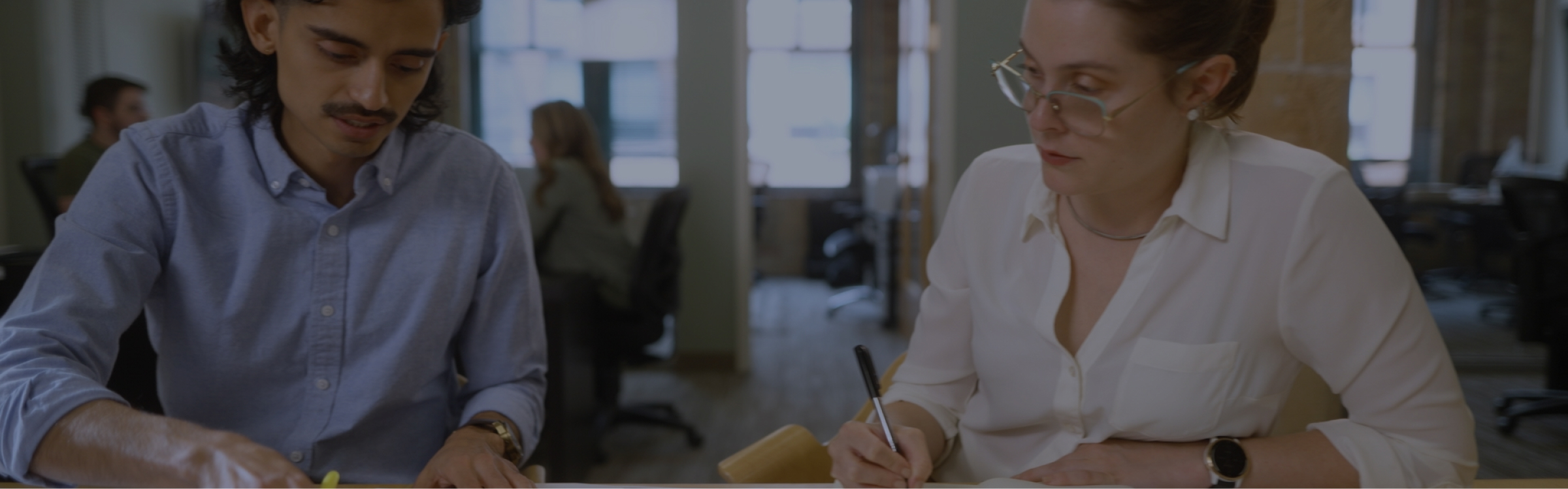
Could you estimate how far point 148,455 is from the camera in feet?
2.67

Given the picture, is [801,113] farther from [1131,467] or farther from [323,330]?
[1131,467]

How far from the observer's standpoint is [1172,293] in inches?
39.7

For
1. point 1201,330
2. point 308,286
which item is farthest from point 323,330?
point 1201,330

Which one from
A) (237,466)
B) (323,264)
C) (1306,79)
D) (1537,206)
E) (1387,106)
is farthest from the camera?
(1387,106)

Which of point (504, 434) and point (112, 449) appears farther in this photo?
point (504, 434)

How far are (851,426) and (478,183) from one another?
58 centimetres

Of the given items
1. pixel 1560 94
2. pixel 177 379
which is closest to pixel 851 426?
pixel 177 379

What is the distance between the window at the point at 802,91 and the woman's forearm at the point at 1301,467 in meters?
6.81

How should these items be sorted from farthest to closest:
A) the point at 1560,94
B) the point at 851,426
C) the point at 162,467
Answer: the point at 1560,94
the point at 851,426
the point at 162,467

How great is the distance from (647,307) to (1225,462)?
238cm

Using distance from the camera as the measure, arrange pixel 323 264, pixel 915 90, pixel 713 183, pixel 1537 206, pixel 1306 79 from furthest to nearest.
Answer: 1. pixel 915 90
2. pixel 713 183
3. pixel 1537 206
4. pixel 1306 79
5. pixel 323 264

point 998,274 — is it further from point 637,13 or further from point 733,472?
point 637,13

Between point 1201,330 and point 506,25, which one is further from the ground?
point 506,25

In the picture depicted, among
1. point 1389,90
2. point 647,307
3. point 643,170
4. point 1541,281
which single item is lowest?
point 647,307
